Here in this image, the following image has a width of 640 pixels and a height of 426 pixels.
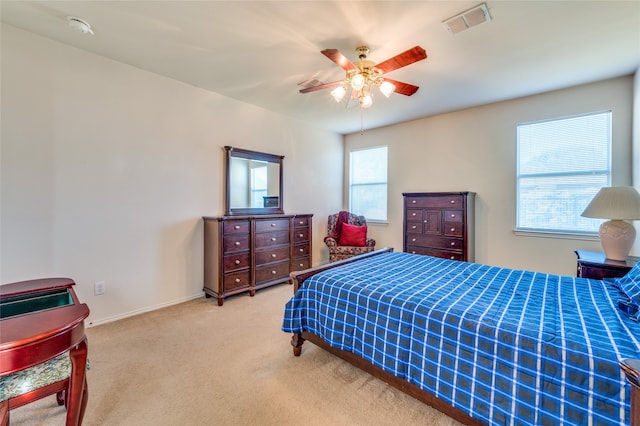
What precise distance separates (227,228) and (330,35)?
7.86 feet

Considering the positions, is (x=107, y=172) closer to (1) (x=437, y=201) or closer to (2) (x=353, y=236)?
(2) (x=353, y=236)

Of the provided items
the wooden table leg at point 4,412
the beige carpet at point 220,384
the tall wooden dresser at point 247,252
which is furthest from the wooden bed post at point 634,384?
the tall wooden dresser at point 247,252

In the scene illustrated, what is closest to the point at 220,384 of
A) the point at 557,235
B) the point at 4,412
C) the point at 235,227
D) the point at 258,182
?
the point at 4,412

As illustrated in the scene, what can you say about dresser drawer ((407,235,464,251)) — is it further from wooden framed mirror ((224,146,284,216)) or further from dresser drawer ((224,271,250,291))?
dresser drawer ((224,271,250,291))

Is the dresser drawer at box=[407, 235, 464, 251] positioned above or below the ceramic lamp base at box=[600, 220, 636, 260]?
below

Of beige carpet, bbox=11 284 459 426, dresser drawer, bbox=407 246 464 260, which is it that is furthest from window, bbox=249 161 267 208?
dresser drawer, bbox=407 246 464 260

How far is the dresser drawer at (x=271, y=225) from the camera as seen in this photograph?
3.74 m

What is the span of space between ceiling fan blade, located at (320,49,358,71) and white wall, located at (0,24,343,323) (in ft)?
7.12

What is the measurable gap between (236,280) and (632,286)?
3.56 m

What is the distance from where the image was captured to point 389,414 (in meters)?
1.62

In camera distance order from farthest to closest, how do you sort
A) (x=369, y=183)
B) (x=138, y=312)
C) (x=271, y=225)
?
(x=369, y=183), (x=271, y=225), (x=138, y=312)

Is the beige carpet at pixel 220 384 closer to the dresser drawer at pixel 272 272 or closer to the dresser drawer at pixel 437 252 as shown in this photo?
the dresser drawer at pixel 272 272

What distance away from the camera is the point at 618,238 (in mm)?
2404

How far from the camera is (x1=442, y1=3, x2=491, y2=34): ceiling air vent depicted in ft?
6.65
